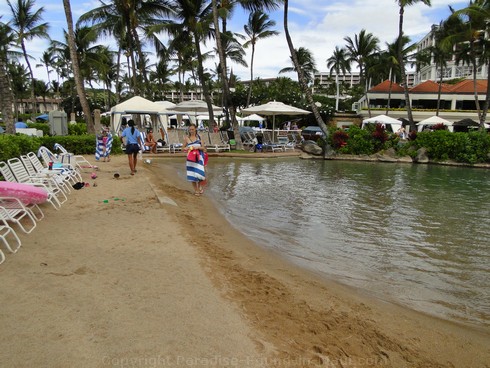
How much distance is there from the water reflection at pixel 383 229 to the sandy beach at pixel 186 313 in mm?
543

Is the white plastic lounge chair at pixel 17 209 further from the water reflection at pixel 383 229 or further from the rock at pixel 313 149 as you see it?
the rock at pixel 313 149

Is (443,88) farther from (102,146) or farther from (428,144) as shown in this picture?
(102,146)

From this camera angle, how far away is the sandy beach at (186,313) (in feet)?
8.70

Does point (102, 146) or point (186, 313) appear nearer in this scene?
point (186, 313)

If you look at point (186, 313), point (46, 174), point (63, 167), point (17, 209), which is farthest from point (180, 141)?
point (186, 313)

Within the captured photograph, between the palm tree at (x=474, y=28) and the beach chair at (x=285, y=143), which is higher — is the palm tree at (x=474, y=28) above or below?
above

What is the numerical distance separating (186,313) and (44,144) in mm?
12832

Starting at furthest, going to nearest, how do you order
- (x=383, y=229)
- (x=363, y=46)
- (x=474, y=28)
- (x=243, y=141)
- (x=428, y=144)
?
(x=363, y=46)
(x=474, y=28)
(x=243, y=141)
(x=428, y=144)
(x=383, y=229)

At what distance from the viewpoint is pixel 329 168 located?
54.5 ft

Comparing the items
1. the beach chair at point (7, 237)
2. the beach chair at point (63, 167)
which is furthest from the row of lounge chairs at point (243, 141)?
the beach chair at point (7, 237)

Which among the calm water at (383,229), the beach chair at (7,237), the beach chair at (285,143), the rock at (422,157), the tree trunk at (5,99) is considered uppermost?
the tree trunk at (5,99)

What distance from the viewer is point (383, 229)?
6988mm

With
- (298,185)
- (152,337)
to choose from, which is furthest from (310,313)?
(298,185)

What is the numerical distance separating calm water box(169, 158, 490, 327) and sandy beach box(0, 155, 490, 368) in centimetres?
57
